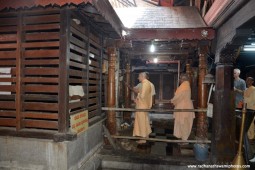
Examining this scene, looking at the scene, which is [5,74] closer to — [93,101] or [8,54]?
[8,54]

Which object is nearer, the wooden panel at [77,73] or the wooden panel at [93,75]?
the wooden panel at [77,73]

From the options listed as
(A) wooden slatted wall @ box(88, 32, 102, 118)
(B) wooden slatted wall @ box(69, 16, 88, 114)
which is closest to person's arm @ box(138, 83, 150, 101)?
(A) wooden slatted wall @ box(88, 32, 102, 118)

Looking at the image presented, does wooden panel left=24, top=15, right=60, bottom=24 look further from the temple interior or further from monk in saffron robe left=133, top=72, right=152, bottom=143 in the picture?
monk in saffron robe left=133, top=72, right=152, bottom=143

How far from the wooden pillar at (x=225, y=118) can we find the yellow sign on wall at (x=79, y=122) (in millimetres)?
4091

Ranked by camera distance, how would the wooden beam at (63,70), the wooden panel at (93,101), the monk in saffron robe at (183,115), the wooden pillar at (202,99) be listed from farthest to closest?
1. the monk in saffron robe at (183,115)
2. the wooden pillar at (202,99)
3. the wooden panel at (93,101)
4. the wooden beam at (63,70)

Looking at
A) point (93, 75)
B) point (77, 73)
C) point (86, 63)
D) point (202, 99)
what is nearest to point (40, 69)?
point (77, 73)

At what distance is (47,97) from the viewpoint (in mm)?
4848

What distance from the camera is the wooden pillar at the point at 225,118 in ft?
20.7

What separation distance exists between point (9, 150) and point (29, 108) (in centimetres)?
112

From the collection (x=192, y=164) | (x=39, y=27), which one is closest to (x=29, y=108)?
(x=39, y=27)

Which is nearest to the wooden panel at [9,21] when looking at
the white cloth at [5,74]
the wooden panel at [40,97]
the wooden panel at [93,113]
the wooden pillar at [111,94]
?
the white cloth at [5,74]

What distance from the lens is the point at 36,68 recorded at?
491 centimetres

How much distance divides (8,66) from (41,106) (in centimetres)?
131

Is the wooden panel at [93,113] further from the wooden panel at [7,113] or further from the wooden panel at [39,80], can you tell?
the wooden panel at [7,113]
